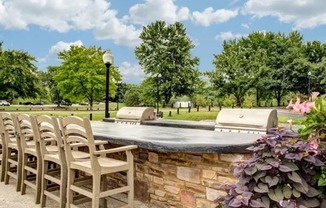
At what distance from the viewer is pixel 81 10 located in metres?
14.0

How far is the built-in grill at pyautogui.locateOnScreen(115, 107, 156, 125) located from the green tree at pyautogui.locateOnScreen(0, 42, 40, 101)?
22747 mm

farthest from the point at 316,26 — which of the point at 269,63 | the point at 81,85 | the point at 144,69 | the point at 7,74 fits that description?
the point at 7,74

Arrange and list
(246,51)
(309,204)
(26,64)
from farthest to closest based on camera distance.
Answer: (246,51) < (26,64) < (309,204)

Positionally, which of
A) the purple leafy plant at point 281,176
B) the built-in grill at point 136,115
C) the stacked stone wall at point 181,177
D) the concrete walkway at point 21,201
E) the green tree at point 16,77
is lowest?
the concrete walkway at point 21,201

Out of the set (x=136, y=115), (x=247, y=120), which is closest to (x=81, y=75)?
(x=136, y=115)

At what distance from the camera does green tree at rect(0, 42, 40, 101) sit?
84.7 feet

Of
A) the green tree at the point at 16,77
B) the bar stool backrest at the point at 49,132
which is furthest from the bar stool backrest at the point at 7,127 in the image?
the green tree at the point at 16,77

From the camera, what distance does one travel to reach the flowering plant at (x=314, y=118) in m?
1.86

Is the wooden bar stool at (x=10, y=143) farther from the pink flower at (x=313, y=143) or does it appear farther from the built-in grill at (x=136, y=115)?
the pink flower at (x=313, y=143)

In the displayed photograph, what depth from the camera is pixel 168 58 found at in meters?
33.5

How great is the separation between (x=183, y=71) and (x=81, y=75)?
12743 mm

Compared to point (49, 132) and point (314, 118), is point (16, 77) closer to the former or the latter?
point (49, 132)

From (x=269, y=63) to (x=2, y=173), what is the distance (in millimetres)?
32725

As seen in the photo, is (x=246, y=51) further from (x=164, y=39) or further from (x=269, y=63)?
(x=164, y=39)
